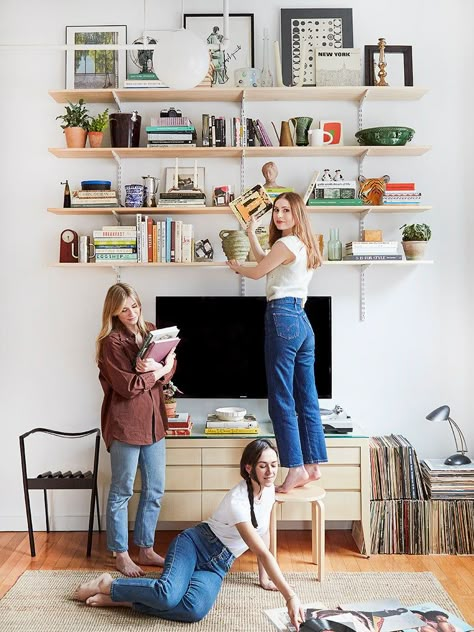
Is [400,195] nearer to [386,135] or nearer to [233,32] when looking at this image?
[386,135]

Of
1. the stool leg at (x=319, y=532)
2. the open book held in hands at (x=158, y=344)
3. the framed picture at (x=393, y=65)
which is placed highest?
the framed picture at (x=393, y=65)

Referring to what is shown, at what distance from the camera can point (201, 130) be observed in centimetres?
410

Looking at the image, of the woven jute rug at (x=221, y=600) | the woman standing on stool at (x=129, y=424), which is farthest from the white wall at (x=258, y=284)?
the woven jute rug at (x=221, y=600)

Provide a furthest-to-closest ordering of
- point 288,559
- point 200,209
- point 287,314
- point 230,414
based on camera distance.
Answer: point 200,209 < point 230,414 < point 288,559 < point 287,314

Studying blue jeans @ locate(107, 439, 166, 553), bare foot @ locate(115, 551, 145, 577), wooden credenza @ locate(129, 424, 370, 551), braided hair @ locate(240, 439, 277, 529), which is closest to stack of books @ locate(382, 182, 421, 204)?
wooden credenza @ locate(129, 424, 370, 551)

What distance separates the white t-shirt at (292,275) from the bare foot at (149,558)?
1350mm

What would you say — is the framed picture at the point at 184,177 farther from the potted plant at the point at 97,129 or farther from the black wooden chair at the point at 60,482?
the black wooden chair at the point at 60,482

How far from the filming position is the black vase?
3.95 metres

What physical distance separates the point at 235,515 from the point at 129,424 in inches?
31.8

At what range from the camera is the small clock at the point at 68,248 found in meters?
4.01

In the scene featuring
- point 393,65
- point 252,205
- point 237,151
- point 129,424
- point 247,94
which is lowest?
point 129,424

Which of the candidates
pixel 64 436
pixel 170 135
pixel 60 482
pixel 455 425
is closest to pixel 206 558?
pixel 60 482

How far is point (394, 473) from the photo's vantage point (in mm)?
3799

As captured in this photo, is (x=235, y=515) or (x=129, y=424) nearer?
(x=235, y=515)
